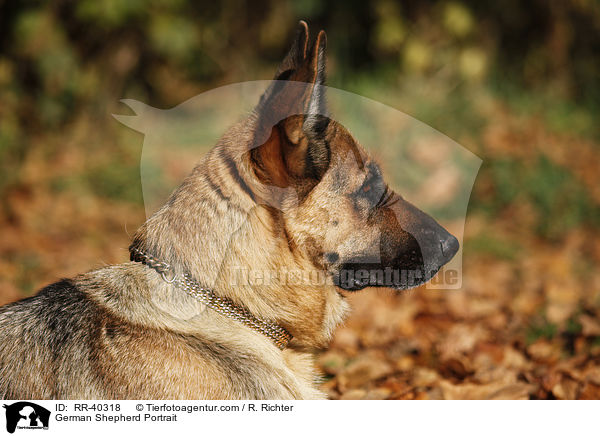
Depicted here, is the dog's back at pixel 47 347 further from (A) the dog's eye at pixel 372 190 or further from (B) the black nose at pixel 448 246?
(B) the black nose at pixel 448 246

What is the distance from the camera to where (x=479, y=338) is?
4.42 m

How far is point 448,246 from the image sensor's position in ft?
10.2

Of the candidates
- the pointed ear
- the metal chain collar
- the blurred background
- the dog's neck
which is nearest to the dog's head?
the pointed ear

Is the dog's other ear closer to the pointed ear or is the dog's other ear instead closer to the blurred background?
the pointed ear

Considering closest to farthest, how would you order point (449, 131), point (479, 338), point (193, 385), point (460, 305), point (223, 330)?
point (193, 385) < point (223, 330) < point (479, 338) < point (460, 305) < point (449, 131)

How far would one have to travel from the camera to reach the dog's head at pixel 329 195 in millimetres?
2525

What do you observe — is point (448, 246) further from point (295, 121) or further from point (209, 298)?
point (209, 298)

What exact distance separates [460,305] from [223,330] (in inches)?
128
